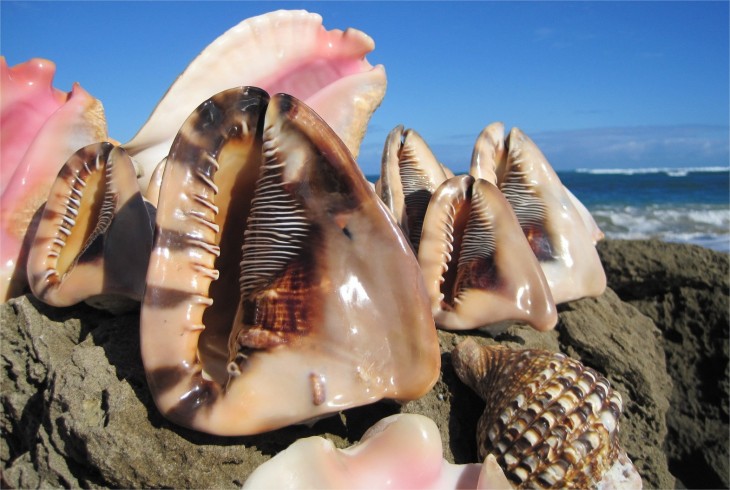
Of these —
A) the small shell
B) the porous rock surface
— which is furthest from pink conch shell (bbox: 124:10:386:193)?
the porous rock surface

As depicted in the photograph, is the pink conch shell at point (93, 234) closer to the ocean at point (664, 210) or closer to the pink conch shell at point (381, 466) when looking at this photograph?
the pink conch shell at point (381, 466)

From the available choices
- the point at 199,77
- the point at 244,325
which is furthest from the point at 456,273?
the point at 199,77

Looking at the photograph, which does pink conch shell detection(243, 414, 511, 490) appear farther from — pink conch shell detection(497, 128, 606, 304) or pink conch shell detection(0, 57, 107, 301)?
pink conch shell detection(0, 57, 107, 301)

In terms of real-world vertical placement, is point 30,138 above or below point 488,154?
above

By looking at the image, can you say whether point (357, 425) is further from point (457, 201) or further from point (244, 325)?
point (457, 201)

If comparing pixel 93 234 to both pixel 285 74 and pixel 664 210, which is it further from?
pixel 664 210

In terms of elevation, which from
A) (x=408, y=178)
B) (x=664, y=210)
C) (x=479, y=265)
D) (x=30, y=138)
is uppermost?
(x=30, y=138)

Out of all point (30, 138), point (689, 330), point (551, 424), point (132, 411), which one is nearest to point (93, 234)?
point (132, 411)

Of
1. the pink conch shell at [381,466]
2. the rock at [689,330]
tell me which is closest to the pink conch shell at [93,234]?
the pink conch shell at [381,466]

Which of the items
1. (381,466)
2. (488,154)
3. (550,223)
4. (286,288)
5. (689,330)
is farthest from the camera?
(689,330)
